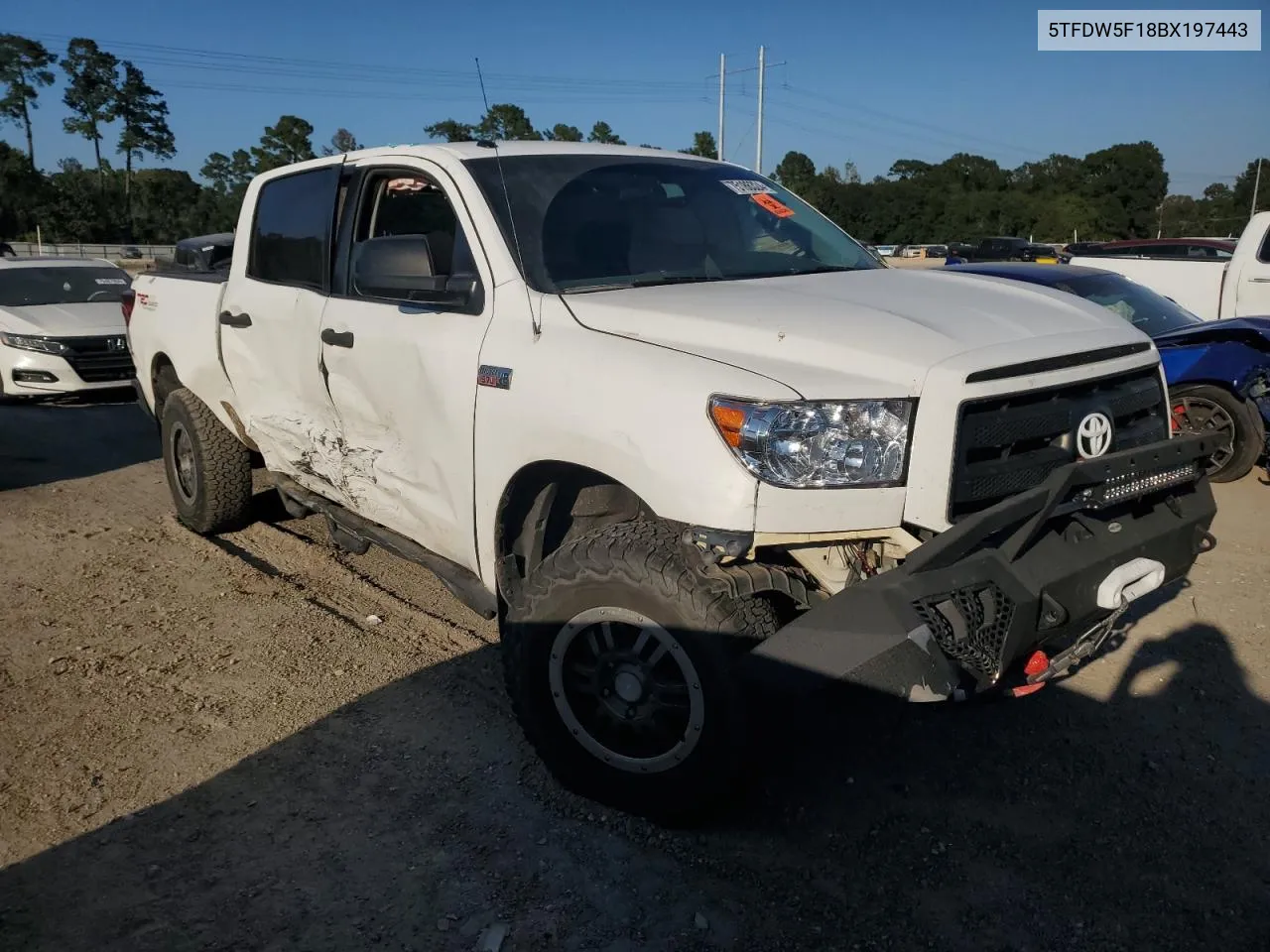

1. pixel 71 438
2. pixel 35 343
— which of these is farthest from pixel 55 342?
pixel 71 438

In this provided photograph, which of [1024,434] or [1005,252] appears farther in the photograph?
[1005,252]

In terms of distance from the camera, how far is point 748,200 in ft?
14.1

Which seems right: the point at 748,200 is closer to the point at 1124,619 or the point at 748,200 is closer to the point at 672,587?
the point at 672,587

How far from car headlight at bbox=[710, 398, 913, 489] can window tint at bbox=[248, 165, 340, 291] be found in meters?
2.58

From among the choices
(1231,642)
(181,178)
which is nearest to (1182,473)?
(1231,642)

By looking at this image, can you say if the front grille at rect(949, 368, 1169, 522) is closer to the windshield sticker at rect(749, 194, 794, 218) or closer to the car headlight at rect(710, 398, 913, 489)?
the car headlight at rect(710, 398, 913, 489)

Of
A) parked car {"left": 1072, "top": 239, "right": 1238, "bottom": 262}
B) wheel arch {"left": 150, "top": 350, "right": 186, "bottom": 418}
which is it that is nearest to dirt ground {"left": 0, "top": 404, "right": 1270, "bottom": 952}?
wheel arch {"left": 150, "top": 350, "right": 186, "bottom": 418}

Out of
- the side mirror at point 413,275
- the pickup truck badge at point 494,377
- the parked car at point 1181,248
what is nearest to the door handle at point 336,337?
the side mirror at point 413,275

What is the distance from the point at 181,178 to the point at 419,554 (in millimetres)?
73799

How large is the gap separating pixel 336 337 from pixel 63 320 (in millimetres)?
8261

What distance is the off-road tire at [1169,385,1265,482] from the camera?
7230 millimetres

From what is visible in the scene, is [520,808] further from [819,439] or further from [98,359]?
[98,359]

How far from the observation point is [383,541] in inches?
170

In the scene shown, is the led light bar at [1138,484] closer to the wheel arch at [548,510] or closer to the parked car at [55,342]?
the wheel arch at [548,510]
